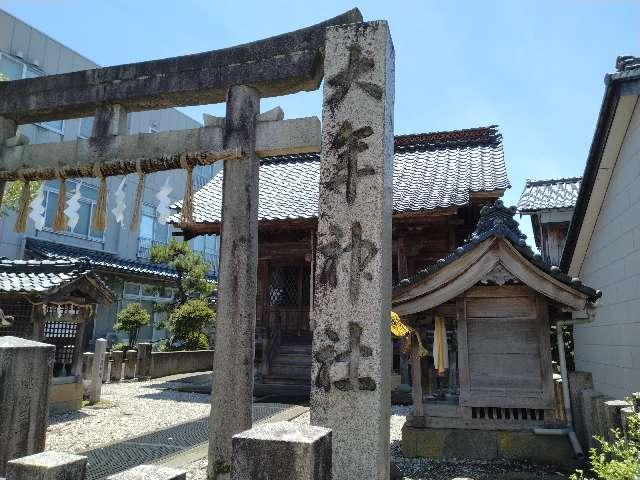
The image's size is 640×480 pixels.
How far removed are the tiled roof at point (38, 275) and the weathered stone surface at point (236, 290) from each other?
705cm

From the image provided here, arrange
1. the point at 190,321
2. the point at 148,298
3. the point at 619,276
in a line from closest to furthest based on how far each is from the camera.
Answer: the point at 619,276
the point at 190,321
the point at 148,298

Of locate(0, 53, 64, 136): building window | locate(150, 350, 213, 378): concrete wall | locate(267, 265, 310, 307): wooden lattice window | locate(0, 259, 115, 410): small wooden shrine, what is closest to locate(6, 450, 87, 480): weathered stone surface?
locate(0, 259, 115, 410): small wooden shrine

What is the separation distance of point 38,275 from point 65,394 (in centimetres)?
289

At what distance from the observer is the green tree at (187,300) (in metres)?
18.9

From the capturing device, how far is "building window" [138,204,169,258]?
2591 centimetres

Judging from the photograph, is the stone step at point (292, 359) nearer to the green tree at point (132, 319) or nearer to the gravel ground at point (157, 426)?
the gravel ground at point (157, 426)

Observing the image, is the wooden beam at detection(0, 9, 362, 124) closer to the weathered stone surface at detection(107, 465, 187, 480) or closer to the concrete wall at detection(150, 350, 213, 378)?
the weathered stone surface at detection(107, 465, 187, 480)

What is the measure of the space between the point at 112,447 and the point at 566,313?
772 centimetres

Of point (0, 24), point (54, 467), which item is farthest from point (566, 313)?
point (0, 24)

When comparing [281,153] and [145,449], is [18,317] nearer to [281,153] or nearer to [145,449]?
[145,449]

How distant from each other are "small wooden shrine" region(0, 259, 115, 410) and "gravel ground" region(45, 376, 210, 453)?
0.75 meters

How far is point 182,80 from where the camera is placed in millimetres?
5836

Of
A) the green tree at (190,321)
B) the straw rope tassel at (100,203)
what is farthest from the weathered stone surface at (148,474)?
the green tree at (190,321)

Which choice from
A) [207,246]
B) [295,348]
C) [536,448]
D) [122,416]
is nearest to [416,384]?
[536,448]
